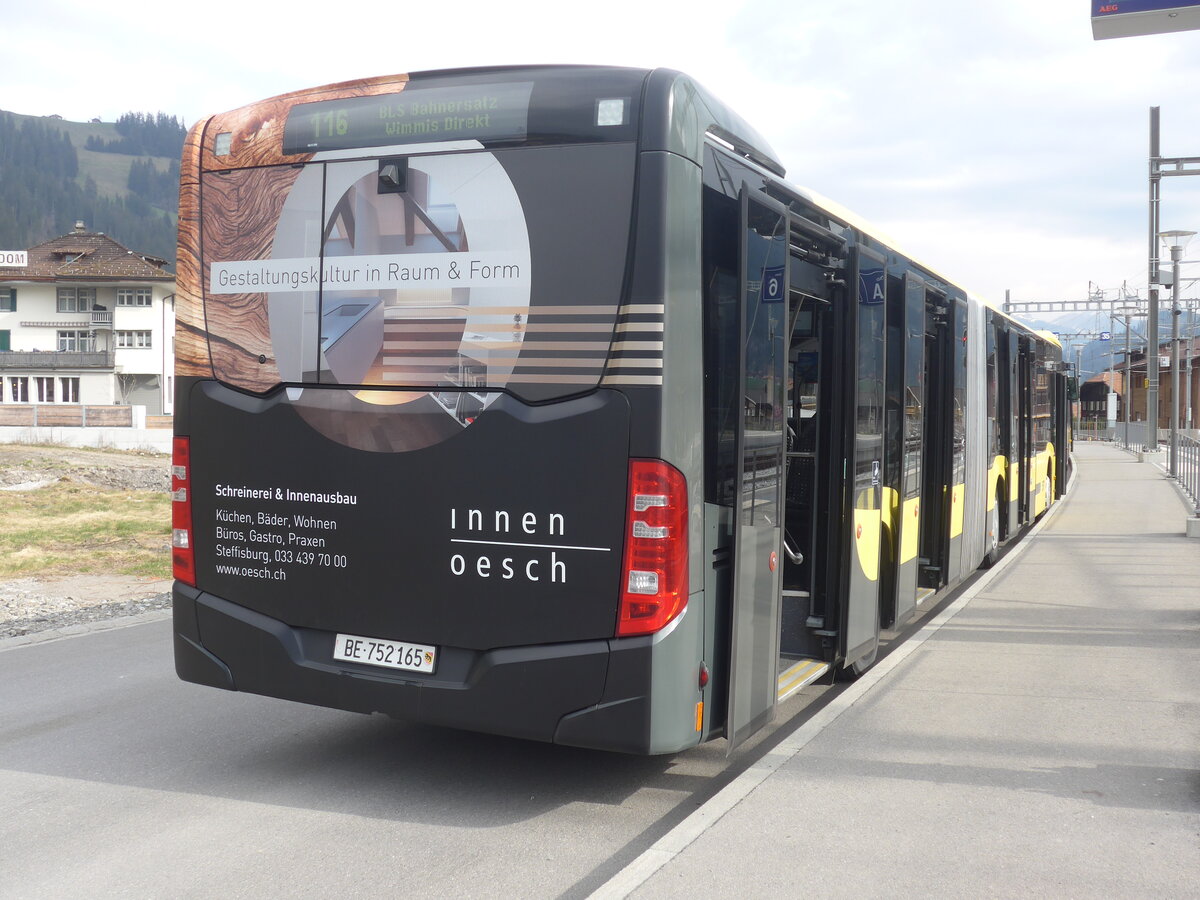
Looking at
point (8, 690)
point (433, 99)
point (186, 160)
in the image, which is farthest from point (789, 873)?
point (8, 690)

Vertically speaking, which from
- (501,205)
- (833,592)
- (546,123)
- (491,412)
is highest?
(546,123)

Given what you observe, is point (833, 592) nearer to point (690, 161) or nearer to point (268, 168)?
point (690, 161)

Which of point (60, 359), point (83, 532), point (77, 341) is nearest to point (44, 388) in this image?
point (60, 359)

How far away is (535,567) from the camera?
189 inches

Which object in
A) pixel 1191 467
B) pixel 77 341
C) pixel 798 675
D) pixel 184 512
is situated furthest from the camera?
pixel 77 341

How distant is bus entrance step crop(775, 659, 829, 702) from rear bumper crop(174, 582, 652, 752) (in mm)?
1353

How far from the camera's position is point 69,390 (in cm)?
7919

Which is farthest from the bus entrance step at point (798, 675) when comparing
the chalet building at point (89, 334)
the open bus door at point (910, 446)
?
the chalet building at point (89, 334)

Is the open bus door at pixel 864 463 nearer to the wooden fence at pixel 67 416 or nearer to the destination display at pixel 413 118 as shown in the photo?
the destination display at pixel 413 118

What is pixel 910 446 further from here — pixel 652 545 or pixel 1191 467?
pixel 1191 467

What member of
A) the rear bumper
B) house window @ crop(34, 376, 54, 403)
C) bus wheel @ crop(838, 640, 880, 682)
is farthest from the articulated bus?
house window @ crop(34, 376, 54, 403)

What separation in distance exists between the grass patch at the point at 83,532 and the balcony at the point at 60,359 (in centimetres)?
5012

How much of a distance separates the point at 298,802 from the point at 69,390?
269ft

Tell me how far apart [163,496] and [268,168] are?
26.8 m
